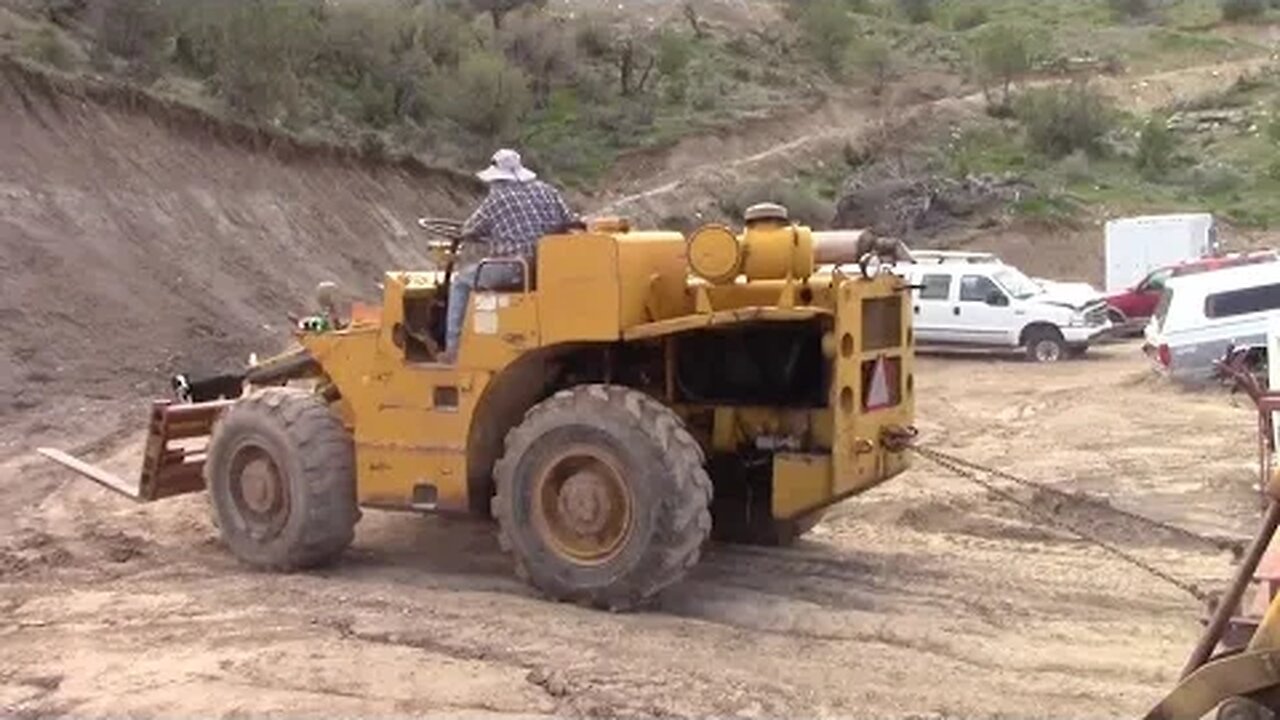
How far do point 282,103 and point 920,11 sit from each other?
147 ft

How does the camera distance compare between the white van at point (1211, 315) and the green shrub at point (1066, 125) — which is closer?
the white van at point (1211, 315)

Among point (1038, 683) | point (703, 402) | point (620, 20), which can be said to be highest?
point (620, 20)

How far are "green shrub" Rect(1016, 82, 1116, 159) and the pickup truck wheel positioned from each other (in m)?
20.1

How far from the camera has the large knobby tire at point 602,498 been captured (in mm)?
9664

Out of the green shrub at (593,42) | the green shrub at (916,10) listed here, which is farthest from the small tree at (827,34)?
the green shrub at (916,10)

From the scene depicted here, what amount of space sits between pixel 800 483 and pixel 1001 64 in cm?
4680

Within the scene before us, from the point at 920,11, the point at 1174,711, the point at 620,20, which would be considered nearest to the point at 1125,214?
the point at 620,20

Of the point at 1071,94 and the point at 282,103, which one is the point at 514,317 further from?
the point at 1071,94

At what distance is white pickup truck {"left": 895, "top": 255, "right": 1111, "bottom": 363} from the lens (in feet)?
95.3

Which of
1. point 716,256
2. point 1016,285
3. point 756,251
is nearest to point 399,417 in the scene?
point 716,256

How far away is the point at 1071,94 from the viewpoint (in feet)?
164

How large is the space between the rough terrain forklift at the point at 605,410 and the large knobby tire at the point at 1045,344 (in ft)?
60.0

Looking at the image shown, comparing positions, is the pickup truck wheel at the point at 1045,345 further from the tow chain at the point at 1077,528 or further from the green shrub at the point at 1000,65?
the green shrub at the point at 1000,65

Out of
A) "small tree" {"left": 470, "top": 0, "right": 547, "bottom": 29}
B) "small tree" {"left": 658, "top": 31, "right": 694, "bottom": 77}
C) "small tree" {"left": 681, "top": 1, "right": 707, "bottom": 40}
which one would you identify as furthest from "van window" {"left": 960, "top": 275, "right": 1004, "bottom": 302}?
"small tree" {"left": 681, "top": 1, "right": 707, "bottom": 40}
